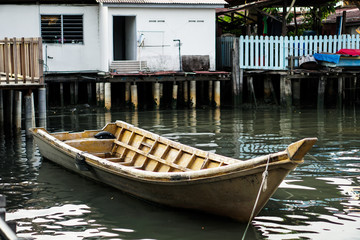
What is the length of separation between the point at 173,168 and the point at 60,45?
1460 centimetres

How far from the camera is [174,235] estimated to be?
909 cm

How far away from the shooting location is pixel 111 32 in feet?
80.5

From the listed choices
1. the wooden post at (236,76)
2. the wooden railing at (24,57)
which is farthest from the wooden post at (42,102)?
the wooden post at (236,76)

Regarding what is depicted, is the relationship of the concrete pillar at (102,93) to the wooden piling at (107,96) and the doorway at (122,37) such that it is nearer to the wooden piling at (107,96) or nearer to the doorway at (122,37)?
the wooden piling at (107,96)

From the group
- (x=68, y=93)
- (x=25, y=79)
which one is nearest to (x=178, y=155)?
(x=25, y=79)

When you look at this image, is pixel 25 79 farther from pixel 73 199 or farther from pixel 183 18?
pixel 183 18

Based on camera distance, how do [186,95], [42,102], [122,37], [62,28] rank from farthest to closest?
[122,37] → [186,95] → [62,28] → [42,102]

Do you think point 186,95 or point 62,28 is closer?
point 62,28

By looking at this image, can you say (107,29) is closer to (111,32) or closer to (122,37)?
(111,32)

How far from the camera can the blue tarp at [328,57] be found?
23297 millimetres

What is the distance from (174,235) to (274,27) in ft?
68.9

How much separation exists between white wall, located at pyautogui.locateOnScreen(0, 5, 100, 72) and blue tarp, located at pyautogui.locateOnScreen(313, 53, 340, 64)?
8.75 metres

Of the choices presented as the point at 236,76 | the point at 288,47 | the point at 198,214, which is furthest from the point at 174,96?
the point at 198,214

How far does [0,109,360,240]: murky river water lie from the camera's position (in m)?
9.23
